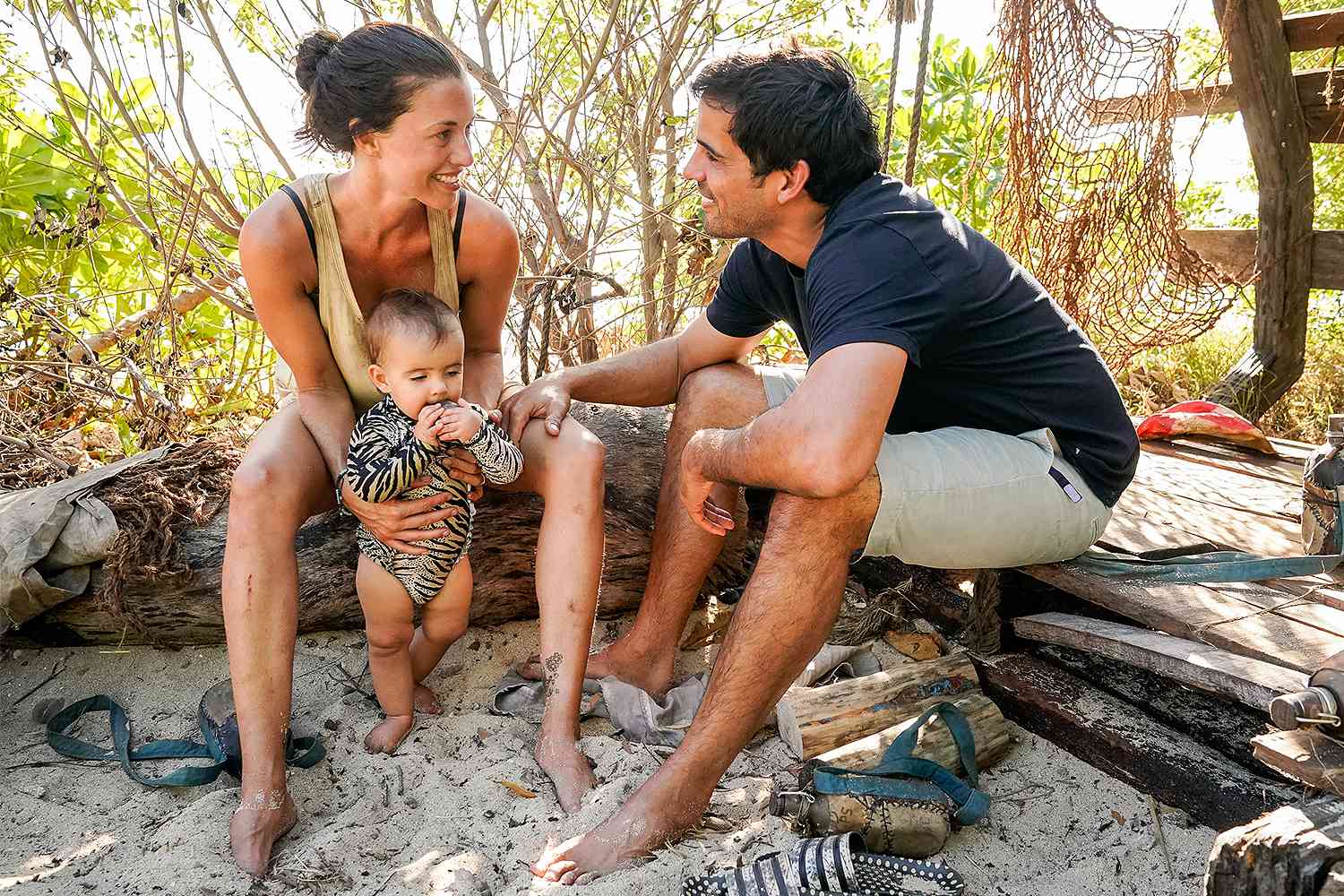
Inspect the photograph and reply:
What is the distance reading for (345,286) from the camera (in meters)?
2.57

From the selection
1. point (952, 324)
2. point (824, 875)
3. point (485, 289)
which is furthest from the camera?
point (485, 289)

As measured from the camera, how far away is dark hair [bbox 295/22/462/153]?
7.79 feet

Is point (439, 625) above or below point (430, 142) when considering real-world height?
below

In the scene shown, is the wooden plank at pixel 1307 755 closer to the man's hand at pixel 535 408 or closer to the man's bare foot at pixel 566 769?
the man's bare foot at pixel 566 769

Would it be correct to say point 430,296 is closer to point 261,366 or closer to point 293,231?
point 293,231

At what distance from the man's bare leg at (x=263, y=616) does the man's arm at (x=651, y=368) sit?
0.79 m

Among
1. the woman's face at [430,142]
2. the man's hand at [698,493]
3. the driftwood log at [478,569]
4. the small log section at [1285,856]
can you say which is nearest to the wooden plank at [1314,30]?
the driftwood log at [478,569]

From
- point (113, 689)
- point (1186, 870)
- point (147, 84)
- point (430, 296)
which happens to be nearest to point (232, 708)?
point (113, 689)

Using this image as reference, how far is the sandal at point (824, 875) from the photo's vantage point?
1.82m

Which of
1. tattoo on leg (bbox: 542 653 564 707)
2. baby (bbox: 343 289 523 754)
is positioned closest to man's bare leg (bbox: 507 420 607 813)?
tattoo on leg (bbox: 542 653 564 707)

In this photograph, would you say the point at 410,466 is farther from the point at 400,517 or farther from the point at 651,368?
the point at 651,368

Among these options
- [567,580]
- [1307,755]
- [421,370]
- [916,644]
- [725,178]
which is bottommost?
[916,644]

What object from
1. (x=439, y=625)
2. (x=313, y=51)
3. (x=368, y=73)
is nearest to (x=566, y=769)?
(x=439, y=625)

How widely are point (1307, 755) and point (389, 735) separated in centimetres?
200
